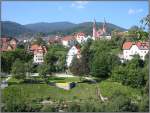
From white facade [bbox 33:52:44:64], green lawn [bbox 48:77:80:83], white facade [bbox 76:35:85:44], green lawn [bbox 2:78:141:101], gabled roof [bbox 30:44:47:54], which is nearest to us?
green lawn [bbox 2:78:141:101]

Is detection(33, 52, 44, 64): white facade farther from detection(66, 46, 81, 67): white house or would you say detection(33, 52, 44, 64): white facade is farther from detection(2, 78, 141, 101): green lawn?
detection(2, 78, 141, 101): green lawn

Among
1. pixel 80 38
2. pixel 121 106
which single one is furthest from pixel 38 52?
pixel 121 106

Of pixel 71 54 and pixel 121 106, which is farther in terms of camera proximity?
pixel 71 54

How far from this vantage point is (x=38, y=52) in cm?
1344

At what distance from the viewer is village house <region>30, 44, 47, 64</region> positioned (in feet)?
42.3

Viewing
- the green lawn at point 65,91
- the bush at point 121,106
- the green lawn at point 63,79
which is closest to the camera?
the bush at point 121,106

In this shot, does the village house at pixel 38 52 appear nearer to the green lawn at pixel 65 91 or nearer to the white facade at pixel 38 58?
the white facade at pixel 38 58

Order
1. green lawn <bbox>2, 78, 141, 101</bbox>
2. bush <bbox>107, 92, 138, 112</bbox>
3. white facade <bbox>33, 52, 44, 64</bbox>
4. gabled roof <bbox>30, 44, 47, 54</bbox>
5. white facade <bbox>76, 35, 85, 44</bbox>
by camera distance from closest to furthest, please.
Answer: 1. bush <bbox>107, 92, 138, 112</bbox>
2. green lawn <bbox>2, 78, 141, 101</bbox>
3. white facade <bbox>33, 52, 44, 64</bbox>
4. gabled roof <bbox>30, 44, 47, 54</bbox>
5. white facade <bbox>76, 35, 85, 44</bbox>

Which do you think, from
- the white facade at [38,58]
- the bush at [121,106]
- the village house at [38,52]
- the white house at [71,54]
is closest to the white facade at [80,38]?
the village house at [38,52]

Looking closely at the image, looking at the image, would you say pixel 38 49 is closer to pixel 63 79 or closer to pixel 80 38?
pixel 63 79

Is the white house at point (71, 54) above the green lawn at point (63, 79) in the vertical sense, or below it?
above

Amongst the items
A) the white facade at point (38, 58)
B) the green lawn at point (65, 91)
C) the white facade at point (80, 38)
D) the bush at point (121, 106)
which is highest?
the white facade at point (80, 38)

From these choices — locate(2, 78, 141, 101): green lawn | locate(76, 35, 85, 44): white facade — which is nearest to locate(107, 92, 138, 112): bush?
locate(2, 78, 141, 101): green lawn

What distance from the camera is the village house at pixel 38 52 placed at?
12902 mm
